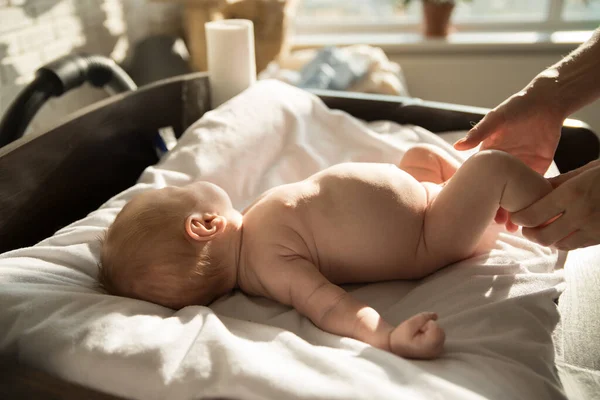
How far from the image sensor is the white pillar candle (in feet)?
4.73

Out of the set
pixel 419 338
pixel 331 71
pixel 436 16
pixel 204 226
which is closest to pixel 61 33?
pixel 331 71

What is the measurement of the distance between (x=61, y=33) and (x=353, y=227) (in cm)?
136

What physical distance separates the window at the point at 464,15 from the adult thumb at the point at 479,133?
6.21 ft

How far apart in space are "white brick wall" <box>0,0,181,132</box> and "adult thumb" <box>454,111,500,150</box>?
0.95 m

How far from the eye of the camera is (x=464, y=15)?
9.47ft

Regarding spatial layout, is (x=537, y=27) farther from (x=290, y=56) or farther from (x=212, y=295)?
(x=212, y=295)

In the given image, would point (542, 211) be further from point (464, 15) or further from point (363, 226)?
point (464, 15)

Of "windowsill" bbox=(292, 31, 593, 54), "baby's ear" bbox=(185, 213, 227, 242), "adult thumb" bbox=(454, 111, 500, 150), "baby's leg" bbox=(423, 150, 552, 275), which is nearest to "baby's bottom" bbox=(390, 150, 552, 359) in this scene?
"baby's leg" bbox=(423, 150, 552, 275)

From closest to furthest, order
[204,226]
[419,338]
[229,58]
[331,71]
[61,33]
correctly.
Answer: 1. [419,338]
2. [204,226]
3. [229,58]
4. [61,33]
5. [331,71]

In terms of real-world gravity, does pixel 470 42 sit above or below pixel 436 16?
below

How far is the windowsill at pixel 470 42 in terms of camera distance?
2.50 metres

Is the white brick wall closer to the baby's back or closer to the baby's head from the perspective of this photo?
the baby's head

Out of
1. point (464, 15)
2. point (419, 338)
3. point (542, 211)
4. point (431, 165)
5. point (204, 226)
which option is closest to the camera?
point (419, 338)

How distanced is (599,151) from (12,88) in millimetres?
1609
